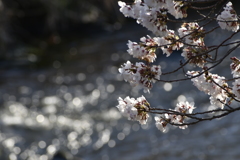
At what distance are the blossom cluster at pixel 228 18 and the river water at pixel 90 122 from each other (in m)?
4.85

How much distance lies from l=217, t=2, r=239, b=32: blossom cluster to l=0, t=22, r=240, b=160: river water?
485 cm

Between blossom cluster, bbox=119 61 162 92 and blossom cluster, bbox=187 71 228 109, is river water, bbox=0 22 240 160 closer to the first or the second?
blossom cluster, bbox=187 71 228 109

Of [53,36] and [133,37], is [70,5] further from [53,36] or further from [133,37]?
[133,37]

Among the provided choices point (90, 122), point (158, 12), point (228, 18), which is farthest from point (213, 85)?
point (90, 122)

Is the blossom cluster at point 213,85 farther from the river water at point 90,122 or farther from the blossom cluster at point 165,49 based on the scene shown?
the river water at point 90,122

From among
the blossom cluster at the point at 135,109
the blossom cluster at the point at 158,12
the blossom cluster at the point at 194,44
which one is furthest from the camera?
the blossom cluster at the point at 135,109

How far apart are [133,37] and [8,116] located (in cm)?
512

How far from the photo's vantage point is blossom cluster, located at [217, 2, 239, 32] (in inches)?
98.3

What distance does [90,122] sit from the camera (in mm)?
8586

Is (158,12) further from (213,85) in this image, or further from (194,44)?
(213,85)

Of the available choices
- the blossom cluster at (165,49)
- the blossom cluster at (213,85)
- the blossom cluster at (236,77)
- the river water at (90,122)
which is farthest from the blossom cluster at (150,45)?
the river water at (90,122)

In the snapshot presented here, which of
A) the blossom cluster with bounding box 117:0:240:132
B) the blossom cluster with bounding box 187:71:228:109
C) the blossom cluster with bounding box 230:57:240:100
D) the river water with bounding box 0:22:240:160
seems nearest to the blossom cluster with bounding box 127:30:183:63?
the blossom cluster with bounding box 117:0:240:132

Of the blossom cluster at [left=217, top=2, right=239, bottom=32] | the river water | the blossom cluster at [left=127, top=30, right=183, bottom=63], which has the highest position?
the river water

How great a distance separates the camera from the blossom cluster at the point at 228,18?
2.50 meters
